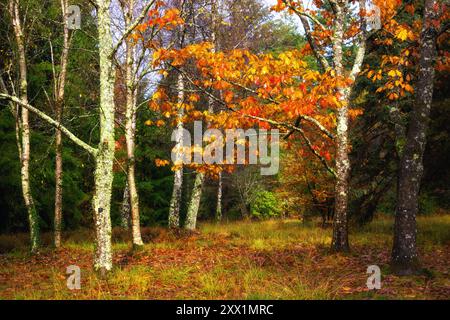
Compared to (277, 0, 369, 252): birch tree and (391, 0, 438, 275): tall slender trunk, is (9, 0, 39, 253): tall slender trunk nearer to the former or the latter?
(277, 0, 369, 252): birch tree

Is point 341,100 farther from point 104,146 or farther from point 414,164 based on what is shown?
point 104,146

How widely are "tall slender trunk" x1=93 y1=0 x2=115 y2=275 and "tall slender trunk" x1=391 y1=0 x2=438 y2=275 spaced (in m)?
5.68

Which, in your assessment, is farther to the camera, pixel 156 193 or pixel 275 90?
pixel 156 193

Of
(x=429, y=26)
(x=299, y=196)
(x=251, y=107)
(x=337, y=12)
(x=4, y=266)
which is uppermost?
(x=337, y=12)

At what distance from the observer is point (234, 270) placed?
27.3ft

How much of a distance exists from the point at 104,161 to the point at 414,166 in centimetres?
606

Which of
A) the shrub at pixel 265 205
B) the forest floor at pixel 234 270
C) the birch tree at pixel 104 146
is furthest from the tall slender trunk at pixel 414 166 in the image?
the shrub at pixel 265 205

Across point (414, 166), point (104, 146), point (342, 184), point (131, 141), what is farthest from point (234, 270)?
point (131, 141)

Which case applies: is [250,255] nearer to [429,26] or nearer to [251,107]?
[251,107]

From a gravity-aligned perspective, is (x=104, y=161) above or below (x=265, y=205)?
above

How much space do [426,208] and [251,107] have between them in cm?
1887

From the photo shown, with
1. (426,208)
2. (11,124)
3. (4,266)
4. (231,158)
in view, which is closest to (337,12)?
(231,158)

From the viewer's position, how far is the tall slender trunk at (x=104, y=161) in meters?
7.79

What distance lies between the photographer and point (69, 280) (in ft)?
24.3
